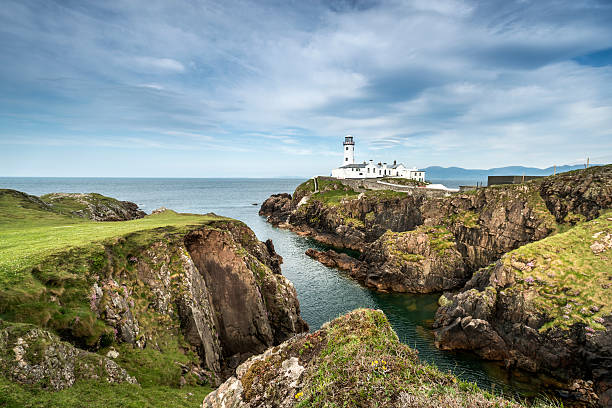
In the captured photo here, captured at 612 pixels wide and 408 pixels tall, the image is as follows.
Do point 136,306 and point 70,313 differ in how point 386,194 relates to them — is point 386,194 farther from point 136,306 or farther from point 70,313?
point 70,313

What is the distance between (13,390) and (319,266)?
46.7 metres

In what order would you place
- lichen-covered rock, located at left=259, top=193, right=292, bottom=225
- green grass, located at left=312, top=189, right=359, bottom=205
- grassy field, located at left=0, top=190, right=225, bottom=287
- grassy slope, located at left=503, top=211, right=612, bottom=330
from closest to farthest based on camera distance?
grassy field, located at left=0, top=190, right=225, bottom=287
grassy slope, located at left=503, top=211, right=612, bottom=330
green grass, located at left=312, top=189, right=359, bottom=205
lichen-covered rock, located at left=259, top=193, right=292, bottom=225

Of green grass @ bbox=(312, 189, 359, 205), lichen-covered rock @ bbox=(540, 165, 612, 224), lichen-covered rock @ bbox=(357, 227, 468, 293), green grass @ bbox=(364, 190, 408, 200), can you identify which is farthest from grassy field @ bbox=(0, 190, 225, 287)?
green grass @ bbox=(312, 189, 359, 205)

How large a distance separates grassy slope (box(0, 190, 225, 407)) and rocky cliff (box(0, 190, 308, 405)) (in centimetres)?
7

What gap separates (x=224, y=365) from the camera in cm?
2239

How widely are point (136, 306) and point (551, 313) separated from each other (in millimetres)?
36423

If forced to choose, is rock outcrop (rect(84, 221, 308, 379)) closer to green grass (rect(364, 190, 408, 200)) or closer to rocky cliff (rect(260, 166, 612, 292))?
rocky cliff (rect(260, 166, 612, 292))

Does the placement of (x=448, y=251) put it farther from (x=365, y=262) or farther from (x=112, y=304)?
(x=112, y=304)

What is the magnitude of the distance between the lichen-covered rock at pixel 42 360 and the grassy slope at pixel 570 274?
118 feet

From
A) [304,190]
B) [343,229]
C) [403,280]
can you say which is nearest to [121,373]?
[403,280]

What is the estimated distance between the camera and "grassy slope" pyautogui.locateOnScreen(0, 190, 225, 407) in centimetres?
1086

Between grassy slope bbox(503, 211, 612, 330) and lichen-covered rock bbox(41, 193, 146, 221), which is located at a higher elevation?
lichen-covered rock bbox(41, 193, 146, 221)

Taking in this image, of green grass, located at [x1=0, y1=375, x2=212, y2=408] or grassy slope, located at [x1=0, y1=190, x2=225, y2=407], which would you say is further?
grassy slope, located at [x1=0, y1=190, x2=225, y2=407]

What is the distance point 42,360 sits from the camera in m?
10.7
